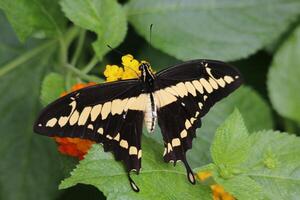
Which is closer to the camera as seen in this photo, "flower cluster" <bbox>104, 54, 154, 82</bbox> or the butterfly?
the butterfly

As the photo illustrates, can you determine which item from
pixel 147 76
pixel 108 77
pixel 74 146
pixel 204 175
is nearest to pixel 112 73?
pixel 108 77

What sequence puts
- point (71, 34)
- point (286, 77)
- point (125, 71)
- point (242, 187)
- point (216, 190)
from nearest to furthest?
point (242, 187) < point (125, 71) < point (216, 190) < point (71, 34) < point (286, 77)

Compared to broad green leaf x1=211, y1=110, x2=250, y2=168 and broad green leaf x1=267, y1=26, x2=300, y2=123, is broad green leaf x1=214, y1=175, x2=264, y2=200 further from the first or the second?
broad green leaf x1=267, y1=26, x2=300, y2=123

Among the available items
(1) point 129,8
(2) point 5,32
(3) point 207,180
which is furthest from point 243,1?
(2) point 5,32

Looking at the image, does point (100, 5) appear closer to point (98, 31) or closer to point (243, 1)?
point (98, 31)

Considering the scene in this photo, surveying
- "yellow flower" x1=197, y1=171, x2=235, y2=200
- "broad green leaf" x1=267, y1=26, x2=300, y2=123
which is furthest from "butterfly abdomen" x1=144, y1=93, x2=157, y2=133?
"broad green leaf" x1=267, y1=26, x2=300, y2=123

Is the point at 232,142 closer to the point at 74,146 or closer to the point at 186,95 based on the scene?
the point at 186,95
